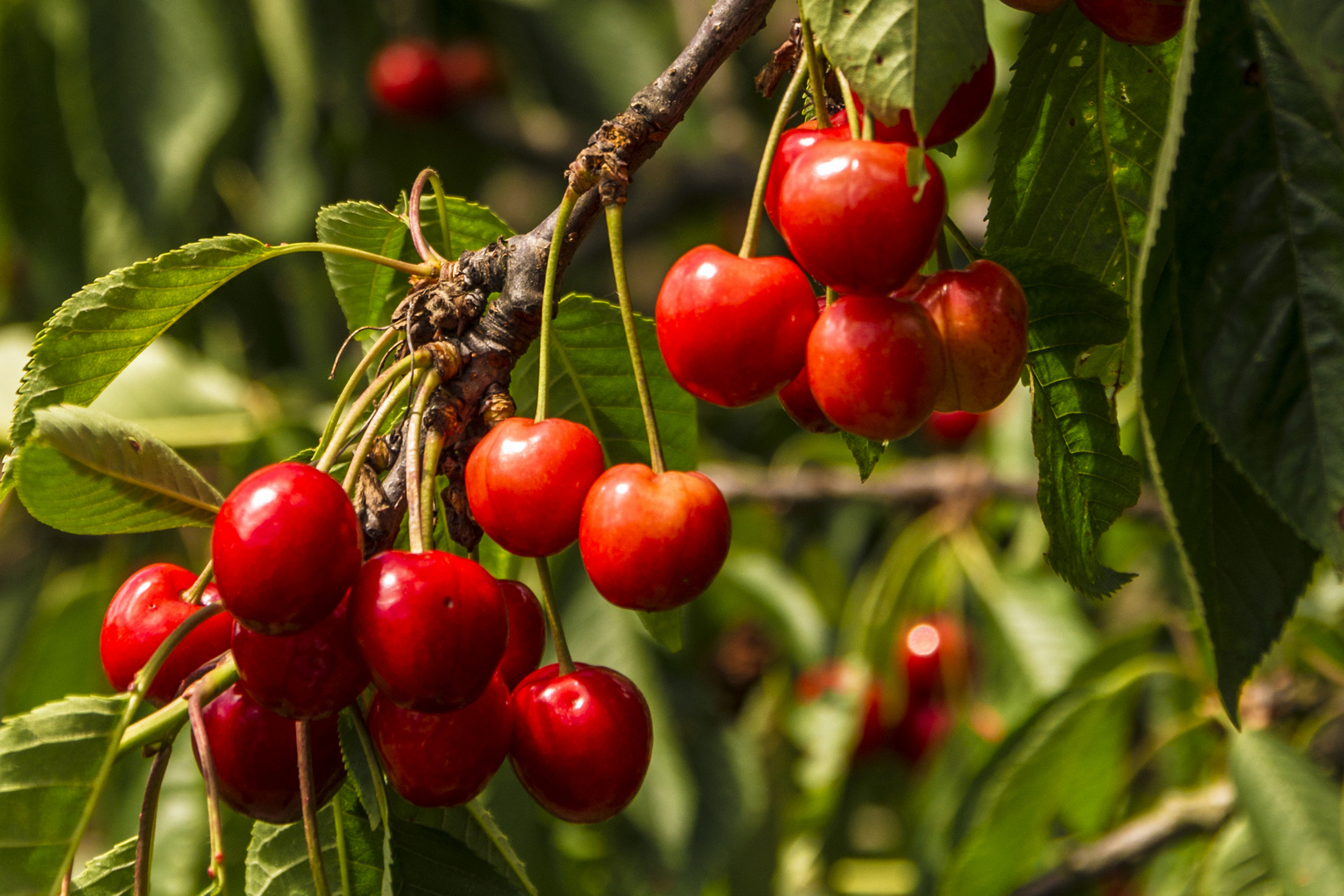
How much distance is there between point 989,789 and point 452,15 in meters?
3.84

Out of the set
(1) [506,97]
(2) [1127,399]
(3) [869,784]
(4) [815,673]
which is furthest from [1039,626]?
(1) [506,97]

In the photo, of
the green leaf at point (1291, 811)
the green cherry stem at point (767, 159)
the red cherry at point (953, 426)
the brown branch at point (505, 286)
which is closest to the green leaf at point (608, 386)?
the brown branch at point (505, 286)

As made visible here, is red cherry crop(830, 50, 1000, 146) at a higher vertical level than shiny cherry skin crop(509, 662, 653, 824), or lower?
higher

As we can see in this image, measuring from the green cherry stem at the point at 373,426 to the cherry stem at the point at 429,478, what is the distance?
35 millimetres

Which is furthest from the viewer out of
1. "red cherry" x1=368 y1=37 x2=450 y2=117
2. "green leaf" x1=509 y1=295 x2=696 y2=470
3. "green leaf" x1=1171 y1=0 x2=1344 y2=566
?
"red cherry" x1=368 y1=37 x2=450 y2=117

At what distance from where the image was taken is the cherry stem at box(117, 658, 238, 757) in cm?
79

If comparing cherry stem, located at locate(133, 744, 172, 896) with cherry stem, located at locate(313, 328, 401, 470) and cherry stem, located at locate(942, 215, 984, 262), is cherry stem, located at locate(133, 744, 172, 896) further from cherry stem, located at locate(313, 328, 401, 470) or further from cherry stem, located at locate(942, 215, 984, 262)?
cherry stem, located at locate(942, 215, 984, 262)

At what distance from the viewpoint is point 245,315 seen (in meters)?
3.61

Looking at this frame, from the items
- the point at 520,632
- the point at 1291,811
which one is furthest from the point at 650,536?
the point at 1291,811

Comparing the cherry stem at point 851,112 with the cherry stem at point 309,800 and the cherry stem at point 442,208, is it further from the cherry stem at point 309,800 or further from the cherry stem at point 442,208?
the cherry stem at point 309,800

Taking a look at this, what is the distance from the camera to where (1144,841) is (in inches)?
76.9

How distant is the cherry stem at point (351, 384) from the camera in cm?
86

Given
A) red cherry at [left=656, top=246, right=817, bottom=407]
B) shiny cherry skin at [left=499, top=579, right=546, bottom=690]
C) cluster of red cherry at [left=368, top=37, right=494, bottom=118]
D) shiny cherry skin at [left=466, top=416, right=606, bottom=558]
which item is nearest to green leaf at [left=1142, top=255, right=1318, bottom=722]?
red cherry at [left=656, top=246, right=817, bottom=407]

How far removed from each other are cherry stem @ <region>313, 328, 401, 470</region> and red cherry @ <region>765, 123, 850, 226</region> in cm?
33
